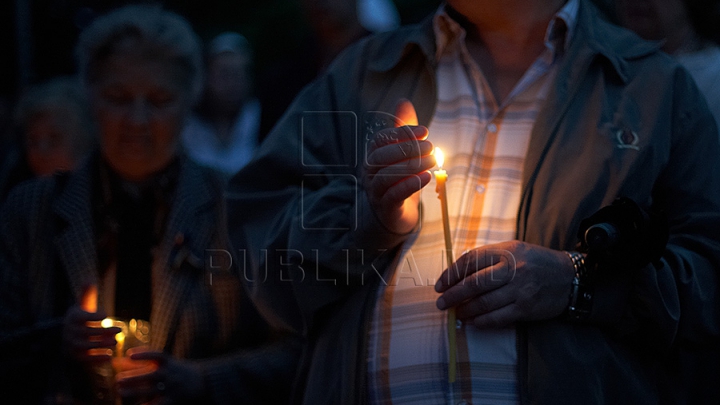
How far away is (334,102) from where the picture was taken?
196cm

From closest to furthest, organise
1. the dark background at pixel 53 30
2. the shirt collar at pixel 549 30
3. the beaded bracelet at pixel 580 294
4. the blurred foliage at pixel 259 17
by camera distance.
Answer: the beaded bracelet at pixel 580 294, the shirt collar at pixel 549 30, the dark background at pixel 53 30, the blurred foliage at pixel 259 17

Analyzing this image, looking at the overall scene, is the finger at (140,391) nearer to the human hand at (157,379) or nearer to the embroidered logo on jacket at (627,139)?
the human hand at (157,379)

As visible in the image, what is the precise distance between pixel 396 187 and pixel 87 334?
1.04 m

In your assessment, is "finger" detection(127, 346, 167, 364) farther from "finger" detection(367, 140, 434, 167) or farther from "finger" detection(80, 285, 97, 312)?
"finger" detection(367, 140, 434, 167)

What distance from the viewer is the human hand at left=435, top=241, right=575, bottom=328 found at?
62.6 inches

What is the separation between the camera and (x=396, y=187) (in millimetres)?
1564


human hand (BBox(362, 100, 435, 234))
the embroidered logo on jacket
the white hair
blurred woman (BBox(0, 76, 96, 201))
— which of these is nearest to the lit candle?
human hand (BBox(362, 100, 435, 234))

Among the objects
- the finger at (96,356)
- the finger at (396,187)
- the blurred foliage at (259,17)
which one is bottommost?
the finger at (96,356)

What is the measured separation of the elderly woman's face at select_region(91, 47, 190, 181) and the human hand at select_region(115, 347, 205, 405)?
0.68 metres

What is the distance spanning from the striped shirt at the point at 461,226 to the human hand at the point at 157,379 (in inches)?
29.1

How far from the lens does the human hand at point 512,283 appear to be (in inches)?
62.6

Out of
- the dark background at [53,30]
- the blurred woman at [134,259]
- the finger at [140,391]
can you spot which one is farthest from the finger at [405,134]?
the dark background at [53,30]

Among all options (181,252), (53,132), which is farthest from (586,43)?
(53,132)

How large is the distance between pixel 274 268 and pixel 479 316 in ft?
1.69
